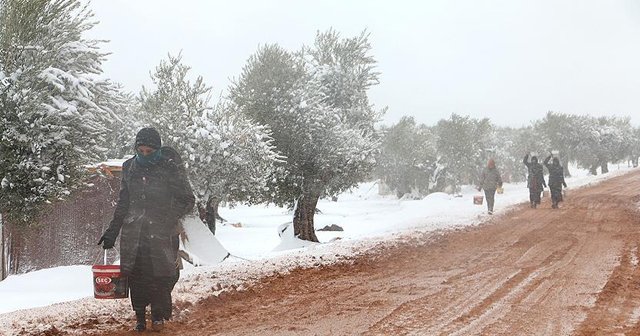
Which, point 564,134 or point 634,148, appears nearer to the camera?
point 564,134

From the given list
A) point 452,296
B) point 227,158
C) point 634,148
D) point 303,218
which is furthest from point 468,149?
point 452,296

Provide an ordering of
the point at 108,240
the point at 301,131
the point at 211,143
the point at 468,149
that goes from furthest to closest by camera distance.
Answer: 1. the point at 468,149
2. the point at 301,131
3. the point at 211,143
4. the point at 108,240

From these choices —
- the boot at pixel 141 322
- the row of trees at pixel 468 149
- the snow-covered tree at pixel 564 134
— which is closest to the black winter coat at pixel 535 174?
the boot at pixel 141 322

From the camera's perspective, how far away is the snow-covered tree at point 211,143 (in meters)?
15.8

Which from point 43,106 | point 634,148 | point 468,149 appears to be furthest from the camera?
point 634,148

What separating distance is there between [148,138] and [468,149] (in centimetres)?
5805

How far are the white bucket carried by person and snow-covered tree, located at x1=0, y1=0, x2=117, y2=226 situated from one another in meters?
5.98

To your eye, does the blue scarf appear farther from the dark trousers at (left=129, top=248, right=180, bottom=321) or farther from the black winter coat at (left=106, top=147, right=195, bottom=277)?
the dark trousers at (left=129, top=248, right=180, bottom=321)

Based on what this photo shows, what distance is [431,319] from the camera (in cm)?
564

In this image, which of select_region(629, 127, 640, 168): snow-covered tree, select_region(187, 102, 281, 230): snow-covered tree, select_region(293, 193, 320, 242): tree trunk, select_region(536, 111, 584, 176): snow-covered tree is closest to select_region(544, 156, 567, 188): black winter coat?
select_region(293, 193, 320, 242): tree trunk

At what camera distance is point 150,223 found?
219 inches

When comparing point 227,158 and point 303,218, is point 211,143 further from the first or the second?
point 303,218

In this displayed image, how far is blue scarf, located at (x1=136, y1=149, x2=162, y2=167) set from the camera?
569 centimetres

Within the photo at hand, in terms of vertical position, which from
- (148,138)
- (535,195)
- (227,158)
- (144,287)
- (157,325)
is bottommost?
(157,325)
